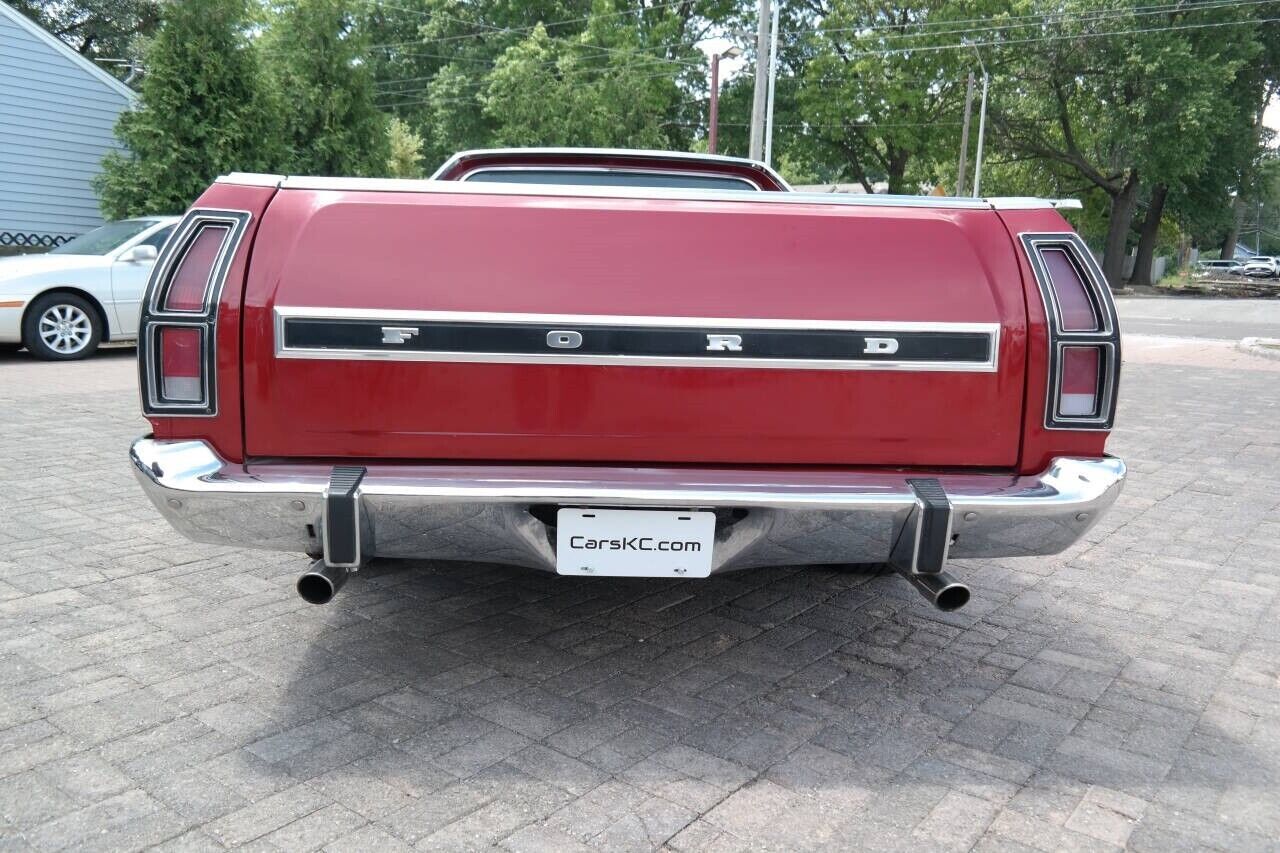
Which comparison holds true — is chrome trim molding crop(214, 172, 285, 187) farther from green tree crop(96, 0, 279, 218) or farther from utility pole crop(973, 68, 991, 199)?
utility pole crop(973, 68, 991, 199)

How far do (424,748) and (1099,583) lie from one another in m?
3.05

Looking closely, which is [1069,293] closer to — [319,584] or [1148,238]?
[319,584]

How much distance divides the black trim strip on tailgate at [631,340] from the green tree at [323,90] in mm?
16450

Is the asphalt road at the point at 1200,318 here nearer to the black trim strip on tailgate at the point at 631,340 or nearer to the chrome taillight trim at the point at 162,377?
the black trim strip on tailgate at the point at 631,340

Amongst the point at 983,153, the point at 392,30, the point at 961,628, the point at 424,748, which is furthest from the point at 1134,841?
the point at 392,30

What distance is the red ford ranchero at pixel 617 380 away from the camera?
2688 millimetres

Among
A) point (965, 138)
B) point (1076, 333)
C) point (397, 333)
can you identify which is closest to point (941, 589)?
point (1076, 333)

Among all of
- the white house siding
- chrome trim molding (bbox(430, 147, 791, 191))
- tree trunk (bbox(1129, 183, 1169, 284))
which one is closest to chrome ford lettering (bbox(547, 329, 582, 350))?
chrome trim molding (bbox(430, 147, 791, 191))

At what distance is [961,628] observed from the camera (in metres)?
3.76

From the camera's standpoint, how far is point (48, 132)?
16.2 metres

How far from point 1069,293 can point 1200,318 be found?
24562 millimetres

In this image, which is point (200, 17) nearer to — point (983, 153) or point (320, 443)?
point (320, 443)

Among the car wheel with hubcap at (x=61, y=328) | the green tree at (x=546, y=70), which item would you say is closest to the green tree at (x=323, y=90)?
the car wheel with hubcap at (x=61, y=328)

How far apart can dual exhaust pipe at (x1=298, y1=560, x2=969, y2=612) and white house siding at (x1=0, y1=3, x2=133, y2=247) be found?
16073 millimetres
